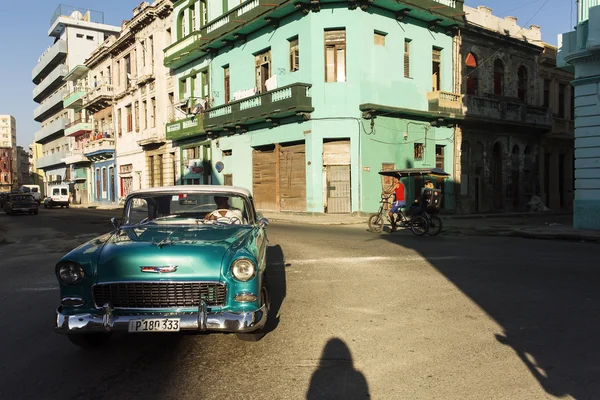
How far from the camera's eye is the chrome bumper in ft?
12.0

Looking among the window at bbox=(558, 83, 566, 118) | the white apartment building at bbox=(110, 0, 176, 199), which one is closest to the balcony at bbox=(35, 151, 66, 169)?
the white apartment building at bbox=(110, 0, 176, 199)

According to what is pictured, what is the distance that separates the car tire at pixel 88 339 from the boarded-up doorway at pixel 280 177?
60.0ft

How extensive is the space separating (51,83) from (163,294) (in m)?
70.4

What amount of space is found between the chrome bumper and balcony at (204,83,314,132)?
18.3 metres

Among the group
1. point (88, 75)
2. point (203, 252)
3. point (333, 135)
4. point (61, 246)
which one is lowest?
point (61, 246)

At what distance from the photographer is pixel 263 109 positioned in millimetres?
23703

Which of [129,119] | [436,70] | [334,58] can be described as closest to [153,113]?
[129,119]

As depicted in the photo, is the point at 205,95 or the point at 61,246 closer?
the point at 61,246

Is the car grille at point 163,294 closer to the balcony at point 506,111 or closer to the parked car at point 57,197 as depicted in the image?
the balcony at point 506,111

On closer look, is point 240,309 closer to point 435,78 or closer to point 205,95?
point 435,78

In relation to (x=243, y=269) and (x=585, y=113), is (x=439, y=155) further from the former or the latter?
(x=243, y=269)

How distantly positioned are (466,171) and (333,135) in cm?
880

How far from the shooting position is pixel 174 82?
111 feet

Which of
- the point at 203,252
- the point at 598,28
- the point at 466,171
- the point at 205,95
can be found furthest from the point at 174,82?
the point at 203,252
